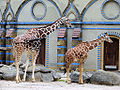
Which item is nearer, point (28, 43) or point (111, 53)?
point (28, 43)

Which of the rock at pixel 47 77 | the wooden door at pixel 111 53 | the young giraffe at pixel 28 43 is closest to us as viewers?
the young giraffe at pixel 28 43

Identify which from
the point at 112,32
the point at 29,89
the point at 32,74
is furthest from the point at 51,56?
the point at 29,89

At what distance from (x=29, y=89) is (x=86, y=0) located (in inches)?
343

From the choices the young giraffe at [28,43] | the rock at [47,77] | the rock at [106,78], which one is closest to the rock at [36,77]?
the rock at [47,77]

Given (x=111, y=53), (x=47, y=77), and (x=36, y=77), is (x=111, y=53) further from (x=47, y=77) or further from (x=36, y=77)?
(x=36, y=77)

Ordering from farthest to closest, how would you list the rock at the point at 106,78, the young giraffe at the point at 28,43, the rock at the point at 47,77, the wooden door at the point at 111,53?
1. the wooden door at the point at 111,53
2. the rock at the point at 47,77
3. the young giraffe at the point at 28,43
4. the rock at the point at 106,78

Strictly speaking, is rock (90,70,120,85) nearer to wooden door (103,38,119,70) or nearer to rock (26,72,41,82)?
rock (26,72,41,82)

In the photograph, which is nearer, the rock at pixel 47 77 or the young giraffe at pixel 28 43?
the young giraffe at pixel 28 43

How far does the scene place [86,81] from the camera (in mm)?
9086

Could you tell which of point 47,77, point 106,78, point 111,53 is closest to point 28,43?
point 47,77

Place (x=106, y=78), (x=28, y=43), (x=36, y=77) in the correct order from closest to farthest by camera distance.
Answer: (x=106, y=78) < (x=28, y=43) < (x=36, y=77)

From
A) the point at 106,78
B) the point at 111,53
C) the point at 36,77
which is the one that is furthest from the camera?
the point at 111,53

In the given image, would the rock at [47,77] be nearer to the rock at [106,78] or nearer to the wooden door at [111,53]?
the rock at [106,78]

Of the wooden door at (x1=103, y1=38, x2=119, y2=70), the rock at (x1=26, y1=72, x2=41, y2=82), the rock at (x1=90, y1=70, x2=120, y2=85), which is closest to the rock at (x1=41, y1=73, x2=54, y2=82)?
the rock at (x1=26, y1=72, x2=41, y2=82)
